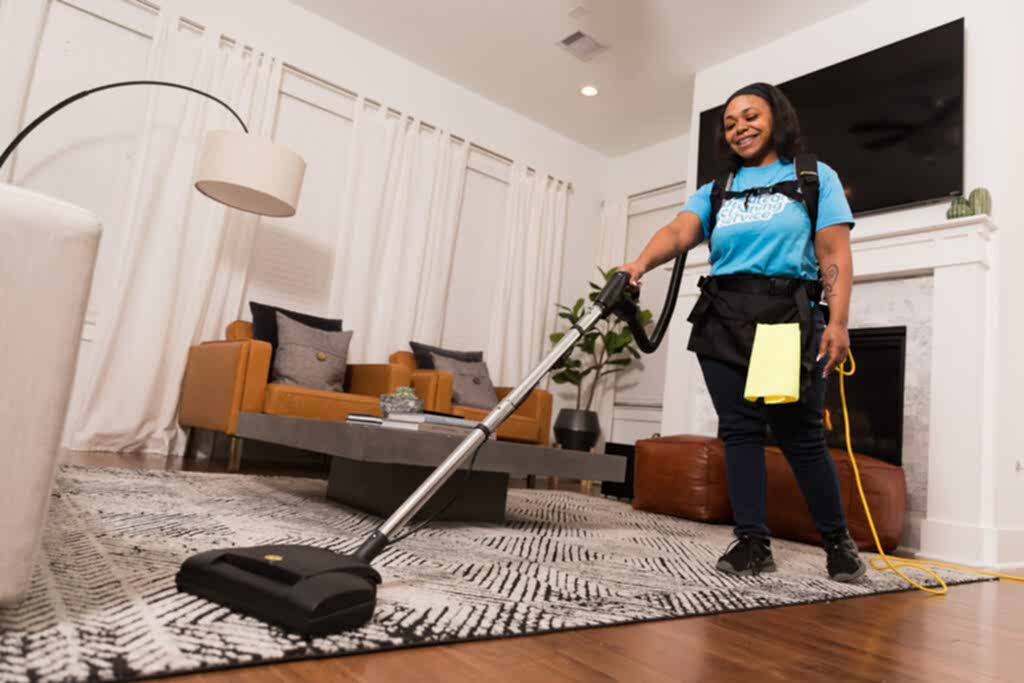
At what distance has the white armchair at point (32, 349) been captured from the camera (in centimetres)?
65

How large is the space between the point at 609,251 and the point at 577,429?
180cm

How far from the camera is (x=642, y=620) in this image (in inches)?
41.9

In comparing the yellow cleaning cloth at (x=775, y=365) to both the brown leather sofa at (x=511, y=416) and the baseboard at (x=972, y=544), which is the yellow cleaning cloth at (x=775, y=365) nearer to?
the baseboard at (x=972, y=544)

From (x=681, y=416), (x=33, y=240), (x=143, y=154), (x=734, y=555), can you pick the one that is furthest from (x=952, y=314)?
(x=143, y=154)

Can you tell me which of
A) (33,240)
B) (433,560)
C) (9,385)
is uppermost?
(33,240)

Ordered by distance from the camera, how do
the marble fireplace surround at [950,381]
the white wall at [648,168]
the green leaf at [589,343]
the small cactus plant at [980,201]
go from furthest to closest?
the white wall at [648,168] → the green leaf at [589,343] → the small cactus plant at [980,201] → the marble fireplace surround at [950,381]

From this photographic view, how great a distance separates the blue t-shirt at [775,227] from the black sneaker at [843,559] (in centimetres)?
64

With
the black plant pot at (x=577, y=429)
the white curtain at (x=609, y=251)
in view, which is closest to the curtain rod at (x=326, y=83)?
the white curtain at (x=609, y=251)

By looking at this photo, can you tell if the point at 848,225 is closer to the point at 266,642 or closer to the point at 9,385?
the point at 266,642

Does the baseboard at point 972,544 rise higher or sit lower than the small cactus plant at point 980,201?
lower

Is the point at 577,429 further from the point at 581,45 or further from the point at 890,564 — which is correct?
the point at 890,564

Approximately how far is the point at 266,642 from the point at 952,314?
2989mm

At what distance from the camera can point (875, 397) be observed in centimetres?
311

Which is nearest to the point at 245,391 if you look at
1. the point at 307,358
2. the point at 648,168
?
the point at 307,358
